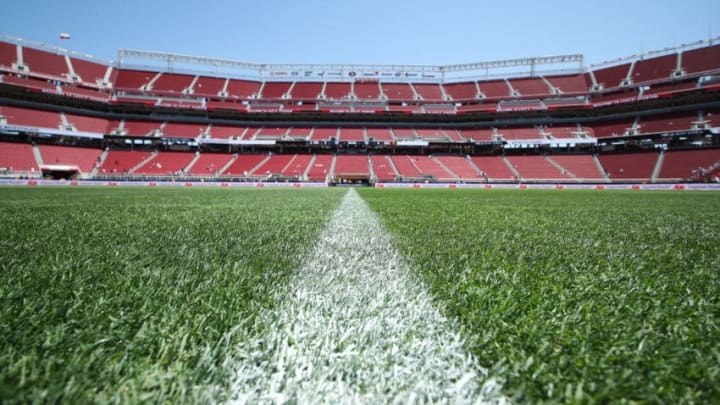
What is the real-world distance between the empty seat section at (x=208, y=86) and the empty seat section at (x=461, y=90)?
29.9m

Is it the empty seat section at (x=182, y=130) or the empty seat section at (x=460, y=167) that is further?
the empty seat section at (x=182, y=130)

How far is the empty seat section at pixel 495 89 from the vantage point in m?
45.1

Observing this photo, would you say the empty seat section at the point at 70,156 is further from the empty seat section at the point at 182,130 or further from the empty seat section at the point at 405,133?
the empty seat section at the point at 405,133

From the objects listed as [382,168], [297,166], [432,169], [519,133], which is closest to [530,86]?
[519,133]

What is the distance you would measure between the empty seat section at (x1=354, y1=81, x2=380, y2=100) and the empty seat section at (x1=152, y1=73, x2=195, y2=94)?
21.6 meters

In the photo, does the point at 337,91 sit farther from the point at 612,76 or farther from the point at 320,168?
the point at 612,76

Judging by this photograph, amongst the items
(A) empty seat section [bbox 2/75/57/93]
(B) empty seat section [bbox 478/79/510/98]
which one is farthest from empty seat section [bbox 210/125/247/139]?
(B) empty seat section [bbox 478/79/510/98]

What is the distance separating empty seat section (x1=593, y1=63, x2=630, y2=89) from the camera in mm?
40122

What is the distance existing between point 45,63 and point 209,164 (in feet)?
67.1

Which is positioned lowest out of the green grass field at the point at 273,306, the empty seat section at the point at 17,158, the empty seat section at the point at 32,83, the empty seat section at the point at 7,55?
the green grass field at the point at 273,306

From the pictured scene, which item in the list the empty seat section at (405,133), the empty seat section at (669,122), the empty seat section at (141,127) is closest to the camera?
the empty seat section at (669,122)

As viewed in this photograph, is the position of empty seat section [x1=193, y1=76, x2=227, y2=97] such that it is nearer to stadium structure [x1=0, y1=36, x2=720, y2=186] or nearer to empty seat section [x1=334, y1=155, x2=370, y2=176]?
stadium structure [x1=0, y1=36, x2=720, y2=186]

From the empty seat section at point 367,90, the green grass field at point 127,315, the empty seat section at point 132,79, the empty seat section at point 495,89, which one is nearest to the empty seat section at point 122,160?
the empty seat section at point 132,79

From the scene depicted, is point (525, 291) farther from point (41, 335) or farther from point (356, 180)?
point (356, 180)
